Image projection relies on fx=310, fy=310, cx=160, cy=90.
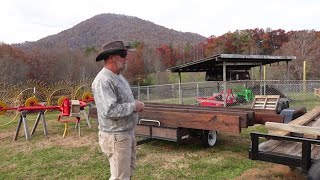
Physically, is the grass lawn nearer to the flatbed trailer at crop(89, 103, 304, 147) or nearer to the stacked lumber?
the flatbed trailer at crop(89, 103, 304, 147)

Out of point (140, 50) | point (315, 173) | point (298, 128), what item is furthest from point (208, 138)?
point (140, 50)

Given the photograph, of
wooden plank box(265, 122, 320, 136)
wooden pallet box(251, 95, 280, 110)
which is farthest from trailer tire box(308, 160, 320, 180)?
wooden pallet box(251, 95, 280, 110)

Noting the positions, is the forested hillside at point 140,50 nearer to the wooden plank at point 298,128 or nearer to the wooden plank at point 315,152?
the wooden plank at point 298,128

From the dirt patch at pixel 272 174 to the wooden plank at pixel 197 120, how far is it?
659 mm

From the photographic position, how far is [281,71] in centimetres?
2850

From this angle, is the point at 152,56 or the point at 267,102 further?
the point at 152,56

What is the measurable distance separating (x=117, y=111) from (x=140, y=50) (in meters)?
50.3

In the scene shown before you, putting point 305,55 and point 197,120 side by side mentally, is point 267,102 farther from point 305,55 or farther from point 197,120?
point 305,55

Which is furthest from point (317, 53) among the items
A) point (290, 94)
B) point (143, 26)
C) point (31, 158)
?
point (143, 26)

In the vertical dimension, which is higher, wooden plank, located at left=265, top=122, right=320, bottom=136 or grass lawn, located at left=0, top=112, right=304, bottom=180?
wooden plank, located at left=265, top=122, right=320, bottom=136

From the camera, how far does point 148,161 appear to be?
541 cm

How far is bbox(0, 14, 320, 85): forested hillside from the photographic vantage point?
1235 inches

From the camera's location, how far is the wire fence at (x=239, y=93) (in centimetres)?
1550

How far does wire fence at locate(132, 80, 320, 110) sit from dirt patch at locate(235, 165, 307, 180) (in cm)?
920
